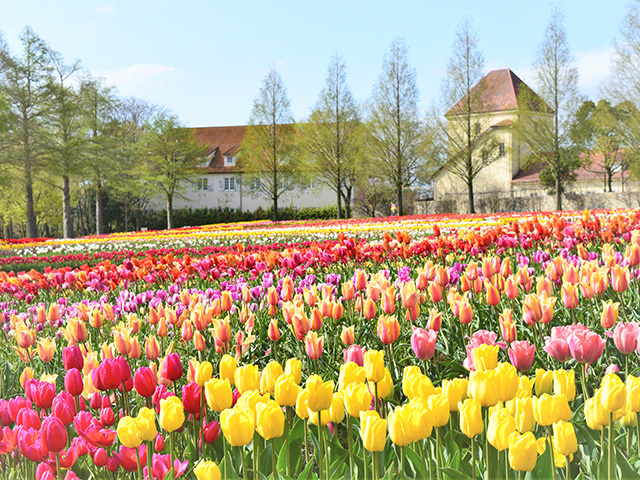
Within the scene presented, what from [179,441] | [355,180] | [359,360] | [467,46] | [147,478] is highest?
[467,46]

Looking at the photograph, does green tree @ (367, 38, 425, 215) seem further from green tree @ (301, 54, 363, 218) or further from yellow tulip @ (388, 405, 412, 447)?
yellow tulip @ (388, 405, 412, 447)

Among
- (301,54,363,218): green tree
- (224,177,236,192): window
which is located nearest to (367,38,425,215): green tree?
(301,54,363,218): green tree

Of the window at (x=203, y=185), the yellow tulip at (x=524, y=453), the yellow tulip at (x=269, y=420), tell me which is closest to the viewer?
the yellow tulip at (x=524, y=453)

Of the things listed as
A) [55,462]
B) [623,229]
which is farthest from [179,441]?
[623,229]

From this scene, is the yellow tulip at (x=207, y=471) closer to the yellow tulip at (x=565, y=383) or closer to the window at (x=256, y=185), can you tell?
the yellow tulip at (x=565, y=383)

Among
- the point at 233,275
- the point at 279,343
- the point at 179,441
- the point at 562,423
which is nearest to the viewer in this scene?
the point at 562,423

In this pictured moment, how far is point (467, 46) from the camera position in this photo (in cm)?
3039

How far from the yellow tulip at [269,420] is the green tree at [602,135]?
107 feet

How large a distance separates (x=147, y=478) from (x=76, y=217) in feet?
173

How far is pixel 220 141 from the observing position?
54.0 meters

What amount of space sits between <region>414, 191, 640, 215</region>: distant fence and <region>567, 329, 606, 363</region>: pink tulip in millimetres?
34045

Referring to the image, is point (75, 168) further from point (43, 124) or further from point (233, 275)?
point (233, 275)

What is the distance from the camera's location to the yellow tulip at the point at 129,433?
120 cm

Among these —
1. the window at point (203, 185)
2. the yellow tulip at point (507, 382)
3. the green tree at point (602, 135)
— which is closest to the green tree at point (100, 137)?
the window at point (203, 185)
